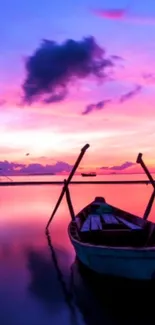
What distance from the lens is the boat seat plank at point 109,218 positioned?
17.9 m

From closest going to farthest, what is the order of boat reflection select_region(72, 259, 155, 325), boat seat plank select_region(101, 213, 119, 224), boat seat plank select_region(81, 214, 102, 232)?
boat reflection select_region(72, 259, 155, 325)
boat seat plank select_region(81, 214, 102, 232)
boat seat plank select_region(101, 213, 119, 224)

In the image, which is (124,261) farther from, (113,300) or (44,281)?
(44,281)

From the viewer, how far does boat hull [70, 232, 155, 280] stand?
11.3 meters

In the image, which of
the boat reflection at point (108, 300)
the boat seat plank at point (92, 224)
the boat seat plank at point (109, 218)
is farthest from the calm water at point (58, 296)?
the boat seat plank at point (109, 218)

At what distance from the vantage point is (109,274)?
40.7 feet

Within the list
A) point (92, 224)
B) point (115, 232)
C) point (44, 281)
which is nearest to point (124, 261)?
point (115, 232)

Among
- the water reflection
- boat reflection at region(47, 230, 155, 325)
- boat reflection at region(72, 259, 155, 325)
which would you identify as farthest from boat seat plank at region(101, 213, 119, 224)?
boat reflection at region(72, 259, 155, 325)

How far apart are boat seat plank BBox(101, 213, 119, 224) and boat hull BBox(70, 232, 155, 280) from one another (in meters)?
5.45

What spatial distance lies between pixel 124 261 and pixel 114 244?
254cm

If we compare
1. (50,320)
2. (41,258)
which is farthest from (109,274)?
(41,258)

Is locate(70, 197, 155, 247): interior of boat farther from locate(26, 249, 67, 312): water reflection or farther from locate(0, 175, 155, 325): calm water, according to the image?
locate(26, 249, 67, 312): water reflection

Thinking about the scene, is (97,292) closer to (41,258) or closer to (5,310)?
(5,310)

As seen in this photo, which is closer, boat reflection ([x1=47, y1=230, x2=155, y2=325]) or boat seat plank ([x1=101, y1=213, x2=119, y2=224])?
boat reflection ([x1=47, y1=230, x2=155, y2=325])

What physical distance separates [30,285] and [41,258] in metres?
5.14
